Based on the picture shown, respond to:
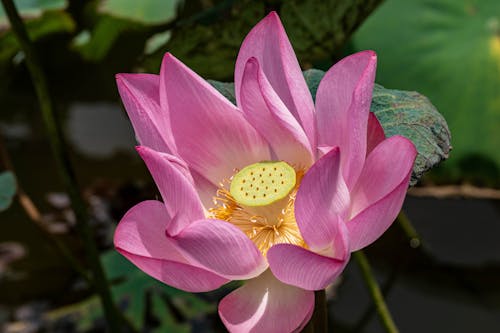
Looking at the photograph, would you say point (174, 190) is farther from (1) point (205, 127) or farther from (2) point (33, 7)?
(2) point (33, 7)

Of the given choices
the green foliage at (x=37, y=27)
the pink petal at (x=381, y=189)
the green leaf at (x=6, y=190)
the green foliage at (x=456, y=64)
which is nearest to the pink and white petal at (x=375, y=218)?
the pink petal at (x=381, y=189)

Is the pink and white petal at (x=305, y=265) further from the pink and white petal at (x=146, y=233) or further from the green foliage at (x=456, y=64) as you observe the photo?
the green foliage at (x=456, y=64)

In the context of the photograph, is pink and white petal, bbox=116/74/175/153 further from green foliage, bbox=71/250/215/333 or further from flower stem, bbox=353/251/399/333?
green foliage, bbox=71/250/215/333

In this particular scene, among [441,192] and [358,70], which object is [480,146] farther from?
[358,70]

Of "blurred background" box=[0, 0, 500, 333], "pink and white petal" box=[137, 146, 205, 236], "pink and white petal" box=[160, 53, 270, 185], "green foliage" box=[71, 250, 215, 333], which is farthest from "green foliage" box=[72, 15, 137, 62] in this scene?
"pink and white petal" box=[137, 146, 205, 236]

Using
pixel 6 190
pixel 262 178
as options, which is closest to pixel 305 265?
pixel 262 178

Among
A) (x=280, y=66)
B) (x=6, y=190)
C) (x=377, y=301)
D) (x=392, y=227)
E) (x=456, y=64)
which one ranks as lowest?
(x=392, y=227)
